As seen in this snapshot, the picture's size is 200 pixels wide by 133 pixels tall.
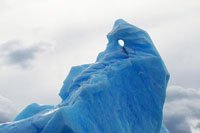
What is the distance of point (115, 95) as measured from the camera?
1482 centimetres

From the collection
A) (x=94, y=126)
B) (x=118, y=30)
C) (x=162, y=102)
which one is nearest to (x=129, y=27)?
(x=118, y=30)

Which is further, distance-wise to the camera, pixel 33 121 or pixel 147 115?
pixel 147 115

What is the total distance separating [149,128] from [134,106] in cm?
85

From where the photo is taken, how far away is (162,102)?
15570 mm

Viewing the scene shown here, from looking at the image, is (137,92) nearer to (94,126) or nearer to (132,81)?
(132,81)

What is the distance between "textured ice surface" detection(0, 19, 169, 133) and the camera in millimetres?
13227

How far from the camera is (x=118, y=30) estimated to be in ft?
53.6

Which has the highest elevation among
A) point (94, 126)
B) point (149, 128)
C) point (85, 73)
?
point (85, 73)

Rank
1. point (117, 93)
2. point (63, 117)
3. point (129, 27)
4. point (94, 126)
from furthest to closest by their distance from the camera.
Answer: point (129, 27) < point (117, 93) < point (94, 126) < point (63, 117)

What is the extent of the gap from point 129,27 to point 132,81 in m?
1.93

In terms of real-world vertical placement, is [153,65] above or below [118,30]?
below

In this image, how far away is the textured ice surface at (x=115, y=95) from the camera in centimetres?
1323

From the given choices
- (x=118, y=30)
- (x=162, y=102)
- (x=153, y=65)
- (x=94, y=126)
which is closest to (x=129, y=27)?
(x=118, y=30)

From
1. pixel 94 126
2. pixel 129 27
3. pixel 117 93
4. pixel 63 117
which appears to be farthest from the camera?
pixel 129 27
